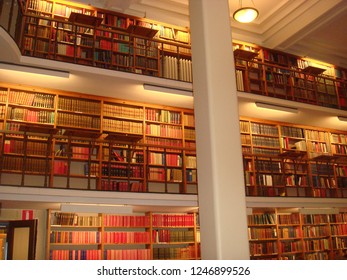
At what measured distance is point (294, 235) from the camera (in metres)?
8.46

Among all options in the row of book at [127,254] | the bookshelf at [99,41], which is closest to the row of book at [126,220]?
the row of book at [127,254]

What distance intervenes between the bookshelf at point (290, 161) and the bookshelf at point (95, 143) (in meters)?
1.38

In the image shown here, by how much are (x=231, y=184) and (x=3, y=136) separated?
173 inches

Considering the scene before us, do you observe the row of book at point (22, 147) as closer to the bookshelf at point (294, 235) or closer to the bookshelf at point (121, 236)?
the bookshelf at point (121, 236)

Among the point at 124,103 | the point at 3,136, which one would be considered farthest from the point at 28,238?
the point at 124,103

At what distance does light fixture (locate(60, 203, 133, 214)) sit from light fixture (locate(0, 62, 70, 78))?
2.17m

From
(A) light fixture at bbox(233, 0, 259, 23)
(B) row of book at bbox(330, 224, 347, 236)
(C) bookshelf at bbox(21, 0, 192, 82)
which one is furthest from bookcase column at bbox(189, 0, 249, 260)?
(B) row of book at bbox(330, 224, 347, 236)

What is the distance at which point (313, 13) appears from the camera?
8.25 meters

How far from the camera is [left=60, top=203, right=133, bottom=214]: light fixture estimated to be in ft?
18.2

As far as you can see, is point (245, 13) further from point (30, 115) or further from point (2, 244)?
point (2, 244)

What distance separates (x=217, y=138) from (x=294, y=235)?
6.45 metres

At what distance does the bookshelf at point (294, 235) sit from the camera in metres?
8.03

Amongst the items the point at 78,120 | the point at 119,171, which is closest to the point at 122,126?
the point at 78,120
